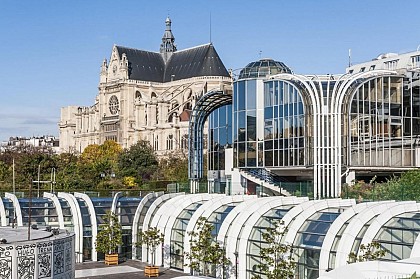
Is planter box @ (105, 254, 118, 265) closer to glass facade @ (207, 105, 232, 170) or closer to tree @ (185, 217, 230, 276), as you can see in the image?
tree @ (185, 217, 230, 276)

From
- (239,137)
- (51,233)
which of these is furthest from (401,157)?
(51,233)

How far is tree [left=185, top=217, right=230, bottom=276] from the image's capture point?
31.5m

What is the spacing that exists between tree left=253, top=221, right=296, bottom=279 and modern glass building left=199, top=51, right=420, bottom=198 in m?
11.1

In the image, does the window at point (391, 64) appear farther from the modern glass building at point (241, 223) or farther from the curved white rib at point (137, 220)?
the curved white rib at point (137, 220)

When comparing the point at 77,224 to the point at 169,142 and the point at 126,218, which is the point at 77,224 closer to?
the point at 126,218

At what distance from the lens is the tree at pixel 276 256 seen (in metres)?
27.1

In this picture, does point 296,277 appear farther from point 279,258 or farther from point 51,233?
point 51,233

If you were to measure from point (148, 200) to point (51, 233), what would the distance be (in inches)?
800

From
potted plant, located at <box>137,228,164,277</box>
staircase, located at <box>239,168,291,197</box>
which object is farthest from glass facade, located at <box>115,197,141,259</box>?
staircase, located at <box>239,168,291,197</box>

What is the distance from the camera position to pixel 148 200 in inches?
1624

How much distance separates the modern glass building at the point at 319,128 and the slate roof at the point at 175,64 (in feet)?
242

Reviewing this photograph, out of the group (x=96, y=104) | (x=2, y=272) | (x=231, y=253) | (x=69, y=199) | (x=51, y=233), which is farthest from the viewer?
(x=96, y=104)

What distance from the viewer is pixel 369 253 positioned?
82.0 ft

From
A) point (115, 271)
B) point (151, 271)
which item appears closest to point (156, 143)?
point (115, 271)
